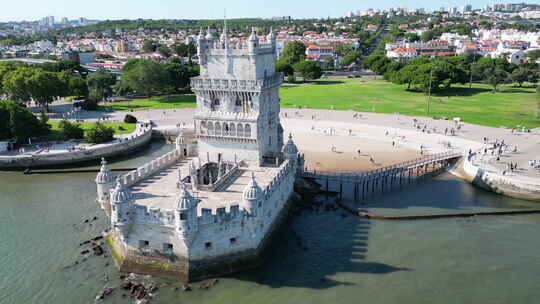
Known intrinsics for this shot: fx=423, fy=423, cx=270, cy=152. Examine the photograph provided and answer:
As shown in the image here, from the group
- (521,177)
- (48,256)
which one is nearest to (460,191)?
(521,177)

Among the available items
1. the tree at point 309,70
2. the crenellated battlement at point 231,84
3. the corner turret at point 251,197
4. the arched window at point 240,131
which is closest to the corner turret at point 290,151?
the arched window at point 240,131

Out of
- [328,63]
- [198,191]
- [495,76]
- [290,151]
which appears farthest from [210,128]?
[328,63]

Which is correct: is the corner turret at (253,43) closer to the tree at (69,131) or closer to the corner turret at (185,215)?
the corner turret at (185,215)

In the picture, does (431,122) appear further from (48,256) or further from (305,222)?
(48,256)

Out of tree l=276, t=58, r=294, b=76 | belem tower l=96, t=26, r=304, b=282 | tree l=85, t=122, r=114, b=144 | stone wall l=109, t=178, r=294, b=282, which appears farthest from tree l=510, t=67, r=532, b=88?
stone wall l=109, t=178, r=294, b=282

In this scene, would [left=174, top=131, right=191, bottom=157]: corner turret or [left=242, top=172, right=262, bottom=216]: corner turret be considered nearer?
[left=242, top=172, right=262, bottom=216]: corner turret

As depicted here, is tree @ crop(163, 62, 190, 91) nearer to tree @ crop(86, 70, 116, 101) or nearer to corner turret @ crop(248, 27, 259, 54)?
tree @ crop(86, 70, 116, 101)
